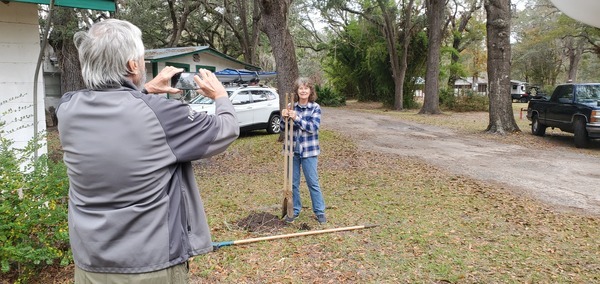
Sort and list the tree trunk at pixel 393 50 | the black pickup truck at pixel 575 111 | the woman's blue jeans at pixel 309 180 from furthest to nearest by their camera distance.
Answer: the tree trunk at pixel 393 50 < the black pickup truck at pixel 575 111 < the woman's blue jeans at pixel 309 180

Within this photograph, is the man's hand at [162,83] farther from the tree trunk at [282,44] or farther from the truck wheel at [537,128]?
the truck wheel at [537,128]

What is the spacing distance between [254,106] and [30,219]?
401 inches

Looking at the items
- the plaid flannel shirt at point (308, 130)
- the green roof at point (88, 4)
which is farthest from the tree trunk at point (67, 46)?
the plaid flannel shirt at point (308, 130)

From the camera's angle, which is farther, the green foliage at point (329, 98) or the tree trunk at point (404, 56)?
the green foliage at point (329, 98)

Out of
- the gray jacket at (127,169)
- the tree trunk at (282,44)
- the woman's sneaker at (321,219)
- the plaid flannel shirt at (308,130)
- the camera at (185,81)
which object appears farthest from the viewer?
the tree trunk at (282,44)

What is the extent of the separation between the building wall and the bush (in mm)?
1399

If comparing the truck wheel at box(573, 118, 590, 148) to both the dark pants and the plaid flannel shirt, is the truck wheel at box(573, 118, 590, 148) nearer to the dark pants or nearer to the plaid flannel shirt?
the plaid flannel shirt

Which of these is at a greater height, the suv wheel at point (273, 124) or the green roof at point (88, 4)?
the green roof at point (88, 4)

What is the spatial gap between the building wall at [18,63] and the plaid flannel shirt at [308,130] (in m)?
2.88

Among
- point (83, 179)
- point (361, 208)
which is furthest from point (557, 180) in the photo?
point (83, 179)

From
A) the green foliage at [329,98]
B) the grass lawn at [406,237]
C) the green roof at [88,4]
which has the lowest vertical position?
the grass lawn at [406,237]

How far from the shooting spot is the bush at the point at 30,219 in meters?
3.35

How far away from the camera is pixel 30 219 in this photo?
3.47 metres

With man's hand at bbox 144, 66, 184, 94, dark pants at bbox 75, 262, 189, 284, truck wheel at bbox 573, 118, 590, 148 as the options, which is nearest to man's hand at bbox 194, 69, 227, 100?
man's hand at bbox 144, 66, 184, 94
